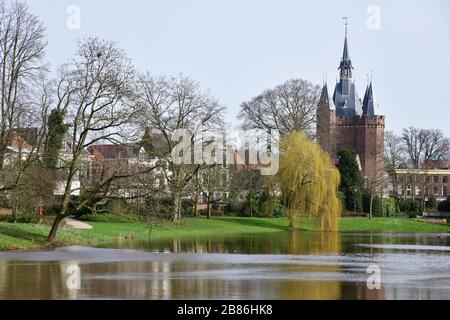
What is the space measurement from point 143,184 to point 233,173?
33760 millimetres

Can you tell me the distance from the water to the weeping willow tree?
71.8ft

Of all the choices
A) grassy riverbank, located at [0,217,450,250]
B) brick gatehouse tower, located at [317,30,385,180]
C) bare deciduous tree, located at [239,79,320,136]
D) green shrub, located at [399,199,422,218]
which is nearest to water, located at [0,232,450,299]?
grassy riverbank, located at [0,217,450,250]

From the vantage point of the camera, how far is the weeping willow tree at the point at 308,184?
62.2 metres

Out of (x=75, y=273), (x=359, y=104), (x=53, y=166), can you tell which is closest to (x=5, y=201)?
(x=53, y=166)

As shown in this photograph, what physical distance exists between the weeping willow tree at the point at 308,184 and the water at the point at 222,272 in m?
21.9

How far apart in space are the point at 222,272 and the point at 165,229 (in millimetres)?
27025

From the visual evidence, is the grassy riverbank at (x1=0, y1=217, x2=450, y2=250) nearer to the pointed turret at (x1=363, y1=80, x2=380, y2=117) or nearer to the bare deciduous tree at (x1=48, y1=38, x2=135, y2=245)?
the bare deciduous tree at (x1=48, y1=38, x2=135, y2=245)

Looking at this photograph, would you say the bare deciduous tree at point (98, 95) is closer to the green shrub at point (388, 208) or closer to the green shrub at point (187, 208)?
the green shrub at point (187, 208)

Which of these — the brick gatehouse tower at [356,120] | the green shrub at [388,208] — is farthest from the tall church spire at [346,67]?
the green shrub at [388,208]

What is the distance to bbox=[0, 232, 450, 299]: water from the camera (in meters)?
20.7

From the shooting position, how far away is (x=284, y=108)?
78.1 m

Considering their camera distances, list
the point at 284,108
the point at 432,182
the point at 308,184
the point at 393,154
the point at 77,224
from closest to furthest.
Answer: the point at 77,224 → the point at 308,184 → the point at 284,108 → the point at 393,154 → the point at 432,182

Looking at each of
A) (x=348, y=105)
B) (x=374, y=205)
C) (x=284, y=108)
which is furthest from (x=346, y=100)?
(x=284, y=108)

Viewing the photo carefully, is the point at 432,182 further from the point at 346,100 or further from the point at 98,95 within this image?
the point at 98,95
